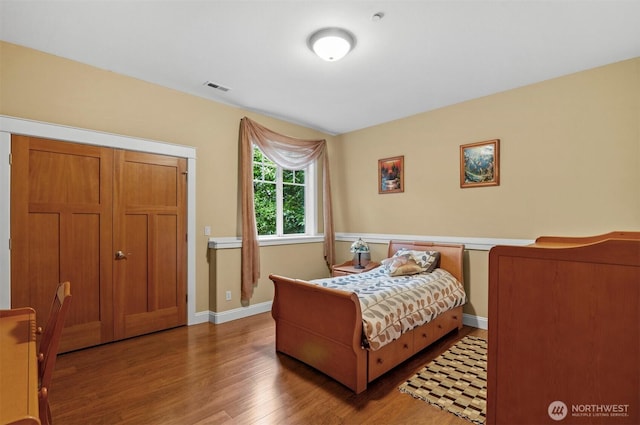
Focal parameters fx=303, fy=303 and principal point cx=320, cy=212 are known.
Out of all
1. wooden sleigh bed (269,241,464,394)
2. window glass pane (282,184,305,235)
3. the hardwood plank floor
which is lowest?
the hardwood plank floor

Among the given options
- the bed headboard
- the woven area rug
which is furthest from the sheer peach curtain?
the woven area rug

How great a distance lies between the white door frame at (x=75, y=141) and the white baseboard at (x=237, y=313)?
22 cm

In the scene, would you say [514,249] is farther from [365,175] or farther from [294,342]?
[365,175]

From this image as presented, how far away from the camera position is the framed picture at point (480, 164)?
11.8 ft

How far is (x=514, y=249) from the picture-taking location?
111 cm

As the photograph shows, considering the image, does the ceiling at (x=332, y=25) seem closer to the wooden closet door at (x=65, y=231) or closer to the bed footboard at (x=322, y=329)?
the wooden closet door at (x=65, y=231)

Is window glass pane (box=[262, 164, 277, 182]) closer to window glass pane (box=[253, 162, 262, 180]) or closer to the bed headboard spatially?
window glass pane (box=[253, 162, 262, 180])

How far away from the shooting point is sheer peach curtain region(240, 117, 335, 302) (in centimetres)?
395

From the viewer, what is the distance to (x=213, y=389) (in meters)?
2.28

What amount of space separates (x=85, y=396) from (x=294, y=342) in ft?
5.13

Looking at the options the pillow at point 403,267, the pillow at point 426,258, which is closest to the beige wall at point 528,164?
the pillow at point 426,258

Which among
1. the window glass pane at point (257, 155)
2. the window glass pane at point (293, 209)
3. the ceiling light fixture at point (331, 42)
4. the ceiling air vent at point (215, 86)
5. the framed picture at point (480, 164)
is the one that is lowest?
the window glass pane at point (293, 209)

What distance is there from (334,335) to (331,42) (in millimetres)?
2332

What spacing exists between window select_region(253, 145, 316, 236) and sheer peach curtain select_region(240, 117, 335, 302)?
0.72ft
